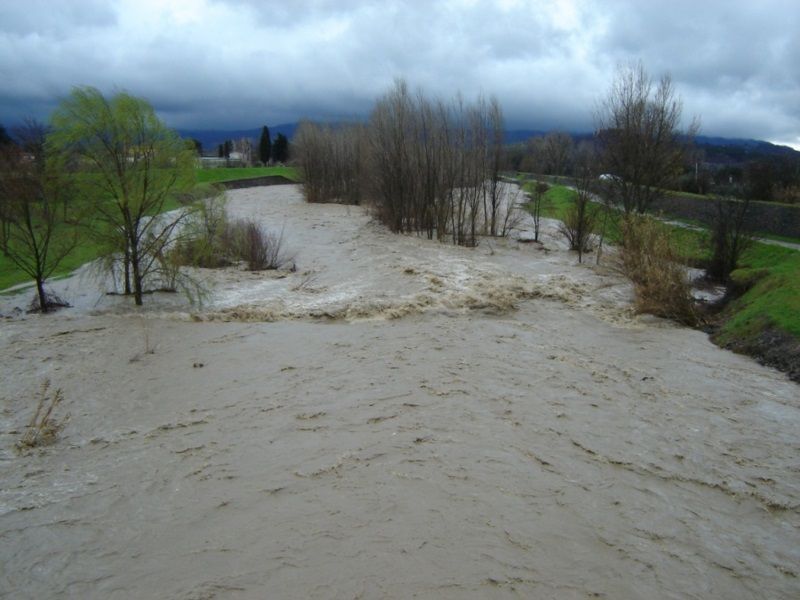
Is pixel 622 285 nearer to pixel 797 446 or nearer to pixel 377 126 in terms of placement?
pixel 797 446

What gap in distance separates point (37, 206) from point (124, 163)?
7.91 feet

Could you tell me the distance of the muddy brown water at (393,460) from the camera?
554cm

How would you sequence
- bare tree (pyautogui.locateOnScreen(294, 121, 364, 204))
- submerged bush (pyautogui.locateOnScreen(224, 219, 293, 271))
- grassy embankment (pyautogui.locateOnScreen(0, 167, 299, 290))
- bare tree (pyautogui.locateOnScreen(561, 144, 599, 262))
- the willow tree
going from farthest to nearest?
bare tree (pyautogui.locateOnScreen(294, 121, 364, 204)), bare tree (pyautogui.locateOnScreen(561, 144, 599, 262)), submerged bush (pyautogui.locateOnScreen(224, 219, 293, 271)), grassy embankment (pyautogui.locateOnScreen(0, 167, 299, 290)), the willow tree

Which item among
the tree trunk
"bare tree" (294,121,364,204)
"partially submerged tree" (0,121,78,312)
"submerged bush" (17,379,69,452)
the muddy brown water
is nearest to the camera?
the muddy brown water

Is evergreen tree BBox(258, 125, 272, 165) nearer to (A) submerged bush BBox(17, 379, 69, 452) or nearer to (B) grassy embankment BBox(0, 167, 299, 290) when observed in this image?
(B) grassy embankment BBox(0, 167, 299, 290)

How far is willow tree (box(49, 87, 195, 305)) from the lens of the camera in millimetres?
13766

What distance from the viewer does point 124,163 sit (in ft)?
47.4

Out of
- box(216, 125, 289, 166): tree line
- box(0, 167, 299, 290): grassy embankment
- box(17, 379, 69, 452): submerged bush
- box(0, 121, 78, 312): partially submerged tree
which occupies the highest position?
box(216, 125, 289, 166): tree line

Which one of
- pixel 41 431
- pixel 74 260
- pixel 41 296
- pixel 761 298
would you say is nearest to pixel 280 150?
pixel 74 260

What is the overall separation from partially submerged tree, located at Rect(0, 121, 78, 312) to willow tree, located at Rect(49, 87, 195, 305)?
62cm

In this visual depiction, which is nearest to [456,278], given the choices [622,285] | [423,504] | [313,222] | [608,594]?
[622,285]

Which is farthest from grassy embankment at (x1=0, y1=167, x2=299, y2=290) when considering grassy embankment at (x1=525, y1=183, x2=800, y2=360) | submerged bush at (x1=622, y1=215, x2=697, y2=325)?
grassy embankment at (x1=525, y1=183, x2=800, y2=360)

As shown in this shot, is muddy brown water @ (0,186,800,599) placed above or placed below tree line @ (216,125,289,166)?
below

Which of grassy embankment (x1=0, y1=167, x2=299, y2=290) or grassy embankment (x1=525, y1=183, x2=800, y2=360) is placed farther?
grassy embankment (x1=0, y1=167, x2=299, y2=290)
